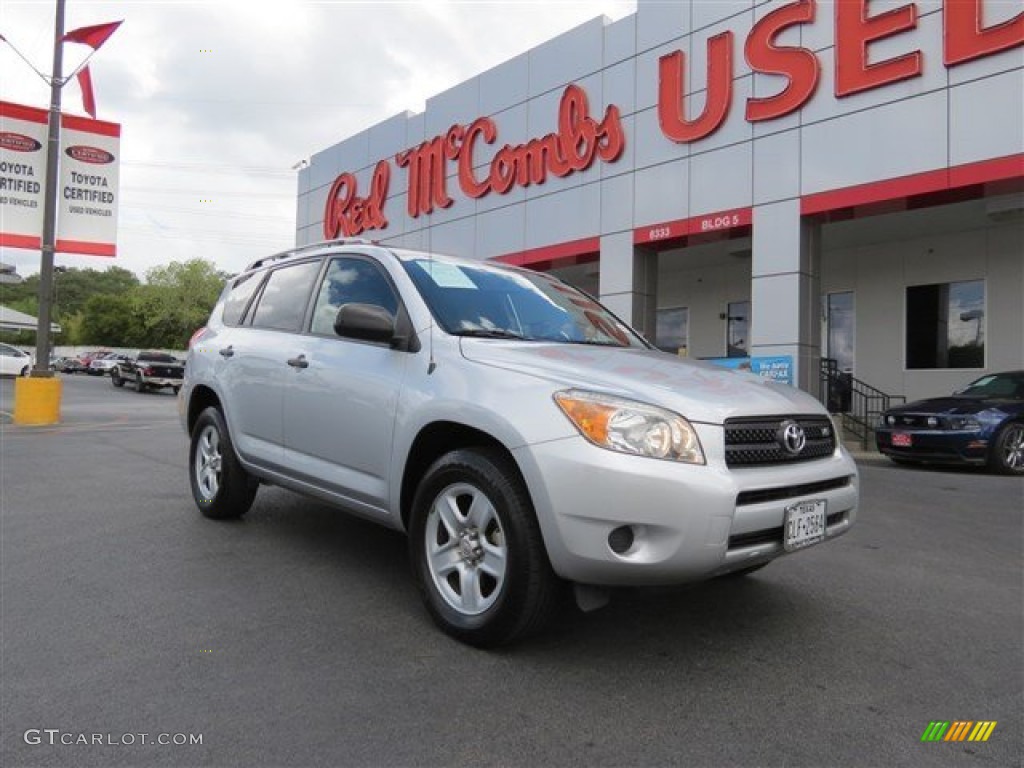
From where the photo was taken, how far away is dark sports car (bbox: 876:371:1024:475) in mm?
9180

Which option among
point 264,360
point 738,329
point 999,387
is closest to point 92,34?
point 264,360

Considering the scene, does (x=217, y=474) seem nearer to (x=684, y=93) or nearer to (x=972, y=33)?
(x=972, y=33)

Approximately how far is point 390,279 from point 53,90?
42.0 feet

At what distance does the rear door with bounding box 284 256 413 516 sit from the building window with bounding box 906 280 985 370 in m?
→ 14.4

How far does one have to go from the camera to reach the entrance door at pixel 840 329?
1653 cm

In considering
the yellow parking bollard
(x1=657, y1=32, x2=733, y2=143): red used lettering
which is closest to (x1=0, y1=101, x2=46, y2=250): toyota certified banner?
the yellow parking bollard

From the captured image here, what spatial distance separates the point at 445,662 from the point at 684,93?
13886mm

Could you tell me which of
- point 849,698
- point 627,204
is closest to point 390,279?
point 849,698

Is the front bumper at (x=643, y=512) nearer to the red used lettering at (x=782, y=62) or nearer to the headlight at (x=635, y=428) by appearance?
the headlight at (x=635, y=428)

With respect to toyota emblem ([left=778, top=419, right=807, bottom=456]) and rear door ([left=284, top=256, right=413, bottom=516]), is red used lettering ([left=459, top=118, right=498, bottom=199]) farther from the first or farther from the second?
toyota emblem ([left=778, top=419, right=807, bottom=456])

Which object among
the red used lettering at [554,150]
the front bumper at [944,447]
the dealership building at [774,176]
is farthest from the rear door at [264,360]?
the red used lettering at [554,150]

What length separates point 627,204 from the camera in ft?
50.4

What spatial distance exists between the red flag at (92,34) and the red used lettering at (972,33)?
13.8 metres

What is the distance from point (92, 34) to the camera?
12.9 m
